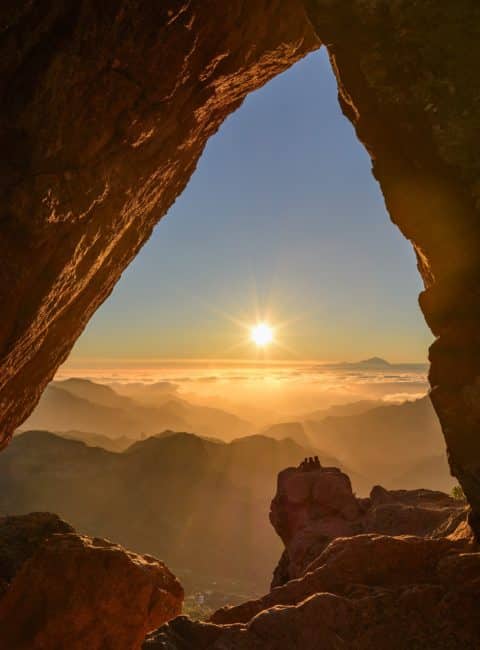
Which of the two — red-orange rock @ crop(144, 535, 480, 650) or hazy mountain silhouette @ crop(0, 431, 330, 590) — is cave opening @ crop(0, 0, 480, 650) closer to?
red-orange rock @ crop(144, 535, 480, 650)

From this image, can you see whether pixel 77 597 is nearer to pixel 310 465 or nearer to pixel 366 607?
pixel 366 607

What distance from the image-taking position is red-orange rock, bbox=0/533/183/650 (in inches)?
608

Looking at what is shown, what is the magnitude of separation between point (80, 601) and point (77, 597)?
198 millimetres

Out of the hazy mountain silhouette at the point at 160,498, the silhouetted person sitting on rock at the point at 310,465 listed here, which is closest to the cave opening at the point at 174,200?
the silhouetted person sitting on rock at the point at 310,465

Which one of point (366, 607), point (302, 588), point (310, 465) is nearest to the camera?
point (366, 607)

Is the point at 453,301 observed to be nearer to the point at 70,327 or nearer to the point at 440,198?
the point at 440,198

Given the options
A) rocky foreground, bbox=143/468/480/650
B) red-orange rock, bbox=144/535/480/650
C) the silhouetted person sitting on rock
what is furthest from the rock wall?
the silhouetted person sitting on rock

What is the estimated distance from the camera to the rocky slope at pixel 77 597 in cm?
1549

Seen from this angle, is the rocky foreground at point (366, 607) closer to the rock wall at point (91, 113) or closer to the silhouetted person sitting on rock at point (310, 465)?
the rock wall at point (91, 113)

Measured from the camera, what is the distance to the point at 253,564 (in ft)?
433

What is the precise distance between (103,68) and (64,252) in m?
5.67

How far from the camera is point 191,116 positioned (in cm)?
1596

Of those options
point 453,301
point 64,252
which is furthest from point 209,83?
point 453,301

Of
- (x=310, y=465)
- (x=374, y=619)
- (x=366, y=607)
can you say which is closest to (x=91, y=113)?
(x=366, y=607)
